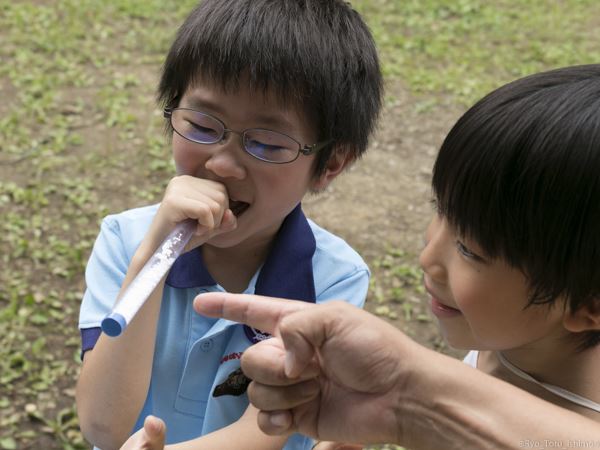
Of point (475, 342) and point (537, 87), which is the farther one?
point (475, 342)

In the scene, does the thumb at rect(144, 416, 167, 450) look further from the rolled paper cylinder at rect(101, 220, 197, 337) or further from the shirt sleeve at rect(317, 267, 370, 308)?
the shirt sleeve at rect(317, 267, 370, 308)

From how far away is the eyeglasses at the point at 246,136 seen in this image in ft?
6.38

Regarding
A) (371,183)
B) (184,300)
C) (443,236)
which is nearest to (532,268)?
(443,236)

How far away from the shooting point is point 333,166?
87.5 inches

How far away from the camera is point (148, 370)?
1933 millimetres

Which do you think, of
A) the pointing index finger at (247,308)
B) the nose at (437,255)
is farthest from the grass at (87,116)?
the nose at (437,255)

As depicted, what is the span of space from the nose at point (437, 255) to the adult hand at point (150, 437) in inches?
25.5

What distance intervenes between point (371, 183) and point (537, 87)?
3.36m

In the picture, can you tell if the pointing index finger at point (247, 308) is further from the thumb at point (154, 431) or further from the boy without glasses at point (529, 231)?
the boy without glasses at point (529, 231)

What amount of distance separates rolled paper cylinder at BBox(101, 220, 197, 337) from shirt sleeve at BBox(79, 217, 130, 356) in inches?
12.2

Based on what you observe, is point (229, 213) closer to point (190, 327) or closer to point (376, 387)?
point (190, 327)

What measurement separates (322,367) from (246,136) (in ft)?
2.13

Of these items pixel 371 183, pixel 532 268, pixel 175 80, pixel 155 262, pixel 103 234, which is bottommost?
pixel 371 183

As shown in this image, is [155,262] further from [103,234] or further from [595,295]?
[595,295]
